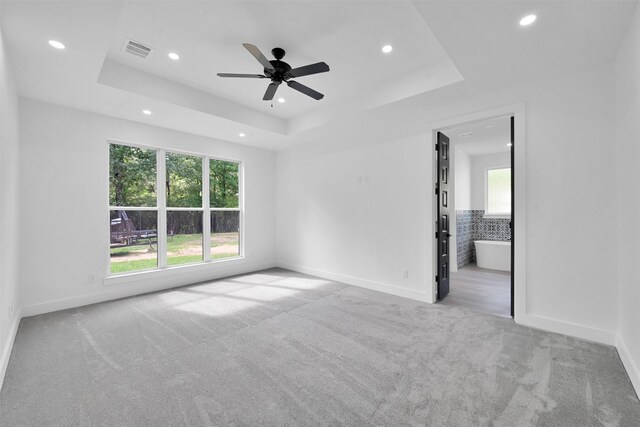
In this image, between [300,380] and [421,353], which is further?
[421,353]

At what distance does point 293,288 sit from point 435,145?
315 cm

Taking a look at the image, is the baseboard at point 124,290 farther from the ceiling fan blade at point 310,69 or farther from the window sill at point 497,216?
the window sill at point 497,216

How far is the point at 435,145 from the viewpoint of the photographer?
3.95m

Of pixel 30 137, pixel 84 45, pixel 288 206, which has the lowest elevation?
pixel 288 206

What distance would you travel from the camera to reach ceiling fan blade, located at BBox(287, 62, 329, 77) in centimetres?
259

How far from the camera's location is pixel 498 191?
6891 mm

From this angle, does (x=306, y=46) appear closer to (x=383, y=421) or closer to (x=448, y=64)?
(x=448, y=64)

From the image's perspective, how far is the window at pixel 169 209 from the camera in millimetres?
4344

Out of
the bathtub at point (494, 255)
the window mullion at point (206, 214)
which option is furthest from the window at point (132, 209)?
the bathtub at point (494, 255)

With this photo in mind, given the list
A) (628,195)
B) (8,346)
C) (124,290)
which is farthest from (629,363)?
(124,290)

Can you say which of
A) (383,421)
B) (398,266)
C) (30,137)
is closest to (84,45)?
(30,137)

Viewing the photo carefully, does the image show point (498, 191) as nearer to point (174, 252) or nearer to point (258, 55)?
point (258, 55)

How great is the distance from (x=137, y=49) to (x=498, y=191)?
7623 mm

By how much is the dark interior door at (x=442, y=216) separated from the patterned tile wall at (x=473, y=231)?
2.19 metres
